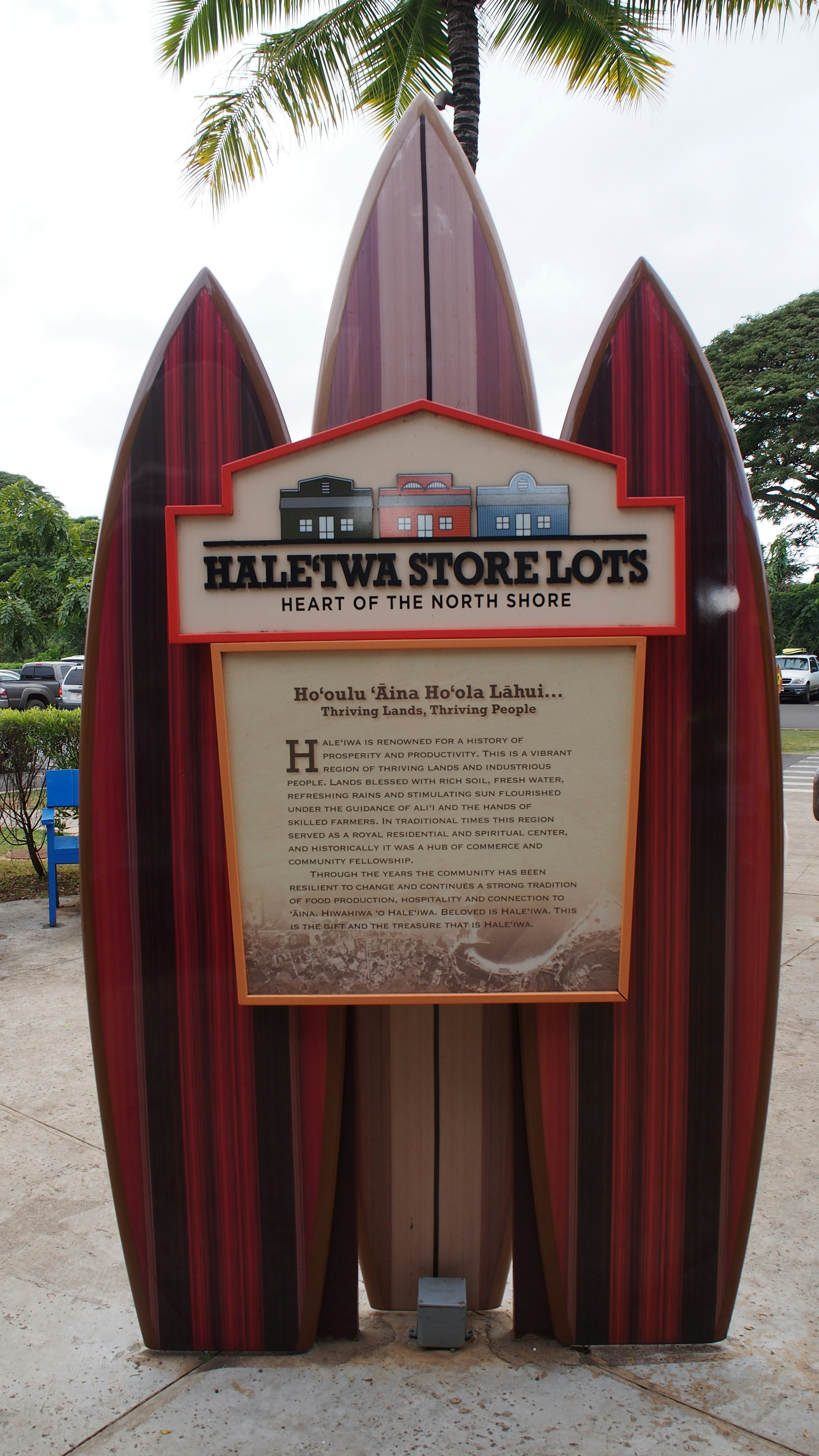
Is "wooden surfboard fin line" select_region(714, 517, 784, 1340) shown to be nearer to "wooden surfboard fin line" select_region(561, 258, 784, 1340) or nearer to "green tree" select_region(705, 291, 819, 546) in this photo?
"wooden surfboard fin line" select_region(561, 258, 784, 1340)

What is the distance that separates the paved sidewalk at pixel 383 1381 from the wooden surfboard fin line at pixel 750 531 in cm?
41

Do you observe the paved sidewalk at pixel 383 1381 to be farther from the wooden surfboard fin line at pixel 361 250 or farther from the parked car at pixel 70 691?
the parked car at pixel 70 691

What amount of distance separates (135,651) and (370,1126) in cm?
157

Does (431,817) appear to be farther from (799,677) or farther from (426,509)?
(799,677)

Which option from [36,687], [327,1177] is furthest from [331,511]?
[36,687]

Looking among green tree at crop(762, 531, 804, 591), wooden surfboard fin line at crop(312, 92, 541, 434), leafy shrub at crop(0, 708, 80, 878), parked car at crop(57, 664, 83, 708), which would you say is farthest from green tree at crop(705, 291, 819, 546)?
wooden surfboard fin line at crop(312, 92, 541, 434)

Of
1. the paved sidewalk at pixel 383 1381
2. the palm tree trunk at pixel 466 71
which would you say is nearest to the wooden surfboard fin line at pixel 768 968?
the paved sidewalk at pixel 383 1381

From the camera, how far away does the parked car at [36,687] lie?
78.6ft

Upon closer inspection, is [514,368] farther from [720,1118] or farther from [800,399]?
[800,399]

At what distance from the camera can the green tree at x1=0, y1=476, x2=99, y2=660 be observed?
40.8 feet

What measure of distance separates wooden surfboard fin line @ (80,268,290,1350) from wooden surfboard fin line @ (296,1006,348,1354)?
1.68 ft

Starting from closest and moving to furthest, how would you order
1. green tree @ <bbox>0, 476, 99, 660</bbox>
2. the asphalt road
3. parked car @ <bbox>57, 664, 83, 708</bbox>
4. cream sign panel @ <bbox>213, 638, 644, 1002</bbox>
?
cream sign panel @ <bbox>213, 638, 644, 1002</bbox> → green tree @ <bbox>0, 476, 99, 660</bbox> → parked car @ <bbox>57, 664, 83, 708</bbox> → the asphalt road

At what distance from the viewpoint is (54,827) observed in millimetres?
7773

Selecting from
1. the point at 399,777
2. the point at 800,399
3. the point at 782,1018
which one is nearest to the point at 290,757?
the point at 399,777
